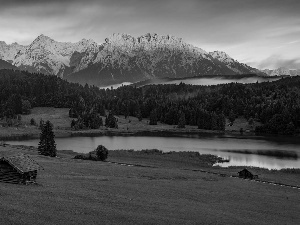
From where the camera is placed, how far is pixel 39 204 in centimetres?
3447

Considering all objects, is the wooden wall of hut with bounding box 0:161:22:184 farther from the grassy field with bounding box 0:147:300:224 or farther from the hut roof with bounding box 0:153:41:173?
the grassy field with bounding box 0:147:300:224

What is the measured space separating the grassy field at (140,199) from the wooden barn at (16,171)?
1.87m

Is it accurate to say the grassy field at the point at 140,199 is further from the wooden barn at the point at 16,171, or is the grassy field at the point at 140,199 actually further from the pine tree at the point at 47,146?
the pine tree at the point at 47,146

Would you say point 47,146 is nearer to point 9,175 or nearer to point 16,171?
point 9,175

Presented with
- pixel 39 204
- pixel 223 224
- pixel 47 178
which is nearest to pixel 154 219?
pixel 223 224

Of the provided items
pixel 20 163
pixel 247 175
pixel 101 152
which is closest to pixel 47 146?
pixel 101 152

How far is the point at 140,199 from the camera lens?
44.8 m

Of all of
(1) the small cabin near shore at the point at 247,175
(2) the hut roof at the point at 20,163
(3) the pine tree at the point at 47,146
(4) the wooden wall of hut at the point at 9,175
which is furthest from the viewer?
(3) the pine tree at the point at 47,146

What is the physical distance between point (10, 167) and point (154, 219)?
24578 millimetres

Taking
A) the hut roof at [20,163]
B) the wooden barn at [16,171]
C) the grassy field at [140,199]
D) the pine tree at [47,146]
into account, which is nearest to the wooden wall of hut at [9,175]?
the wooden barn at [16,171]

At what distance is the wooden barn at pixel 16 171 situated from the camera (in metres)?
48.5

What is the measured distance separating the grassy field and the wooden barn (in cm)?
187

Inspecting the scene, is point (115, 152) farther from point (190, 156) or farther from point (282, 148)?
point (282, 148)

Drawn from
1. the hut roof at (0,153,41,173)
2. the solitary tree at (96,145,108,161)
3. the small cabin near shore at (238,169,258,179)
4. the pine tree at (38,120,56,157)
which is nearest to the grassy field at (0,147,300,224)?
the hut roof at (0,153,41,173)
